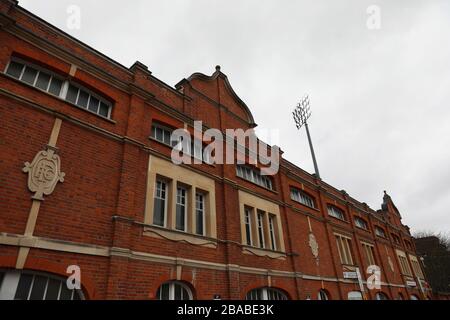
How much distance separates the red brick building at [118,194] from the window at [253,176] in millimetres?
79

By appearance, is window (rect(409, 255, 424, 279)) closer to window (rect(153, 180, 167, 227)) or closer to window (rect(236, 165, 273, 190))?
window (rect(236, 165, 273, 190))

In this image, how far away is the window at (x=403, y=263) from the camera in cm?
2458

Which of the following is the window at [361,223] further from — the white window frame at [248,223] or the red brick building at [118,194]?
the white window frame at [248,223]

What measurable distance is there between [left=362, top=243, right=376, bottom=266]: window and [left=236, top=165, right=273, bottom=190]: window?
1125 cm

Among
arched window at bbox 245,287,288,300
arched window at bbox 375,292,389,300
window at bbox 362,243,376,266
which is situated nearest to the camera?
arched window at bbox 245,287,288,300

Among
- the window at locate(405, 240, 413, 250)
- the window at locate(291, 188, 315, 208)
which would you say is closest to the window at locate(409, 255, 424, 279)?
the window at locate(405, 240, 413, 250)

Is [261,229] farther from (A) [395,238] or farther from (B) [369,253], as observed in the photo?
(A) [395,238]

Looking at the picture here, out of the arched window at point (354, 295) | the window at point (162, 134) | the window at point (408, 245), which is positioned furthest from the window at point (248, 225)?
the window at point (408, 245)

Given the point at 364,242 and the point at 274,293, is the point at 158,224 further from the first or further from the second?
the point at 364,242

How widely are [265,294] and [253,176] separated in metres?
5.35

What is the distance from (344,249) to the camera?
56.7ft

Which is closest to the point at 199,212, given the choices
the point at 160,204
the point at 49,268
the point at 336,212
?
the point at 160,204

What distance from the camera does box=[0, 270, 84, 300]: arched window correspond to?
204 inches
